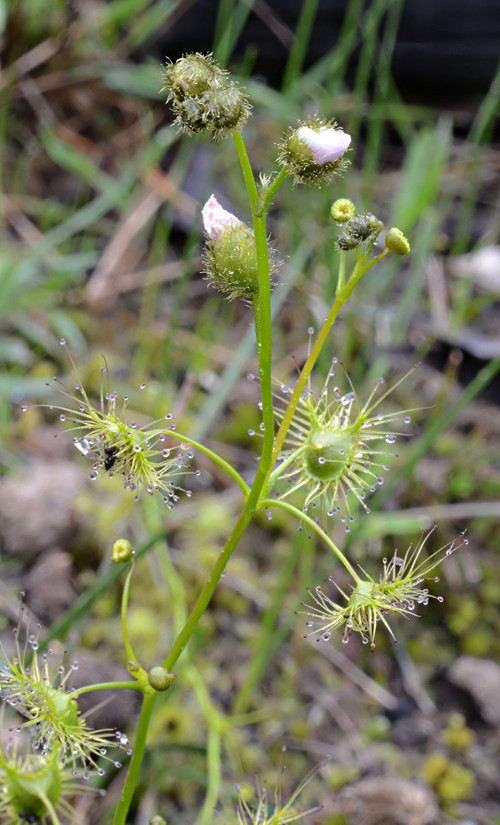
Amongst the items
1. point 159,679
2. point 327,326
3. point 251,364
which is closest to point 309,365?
point 327,326

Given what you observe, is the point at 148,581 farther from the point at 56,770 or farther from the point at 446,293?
the point at 446,293

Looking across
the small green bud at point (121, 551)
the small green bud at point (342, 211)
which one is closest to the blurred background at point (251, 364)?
the small green bud at point (342, 211)

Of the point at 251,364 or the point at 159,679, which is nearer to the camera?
the point at 159,679

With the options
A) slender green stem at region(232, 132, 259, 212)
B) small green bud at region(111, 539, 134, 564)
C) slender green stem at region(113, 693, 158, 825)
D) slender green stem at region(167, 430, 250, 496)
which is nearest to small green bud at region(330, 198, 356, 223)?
slender green stem at region(232, 132, 259, 212)

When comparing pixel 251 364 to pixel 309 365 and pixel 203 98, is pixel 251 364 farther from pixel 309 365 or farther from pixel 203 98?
pixel 203 98

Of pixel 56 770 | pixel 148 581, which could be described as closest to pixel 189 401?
pixel 148 581

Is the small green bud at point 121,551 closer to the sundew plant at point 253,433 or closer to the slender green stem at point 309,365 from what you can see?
the sundew plant at point 253,433

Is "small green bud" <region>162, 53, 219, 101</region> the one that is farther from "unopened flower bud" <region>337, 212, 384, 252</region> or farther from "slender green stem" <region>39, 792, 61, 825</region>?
"slender green stem" <region>39, 792, 61, 825</region>
